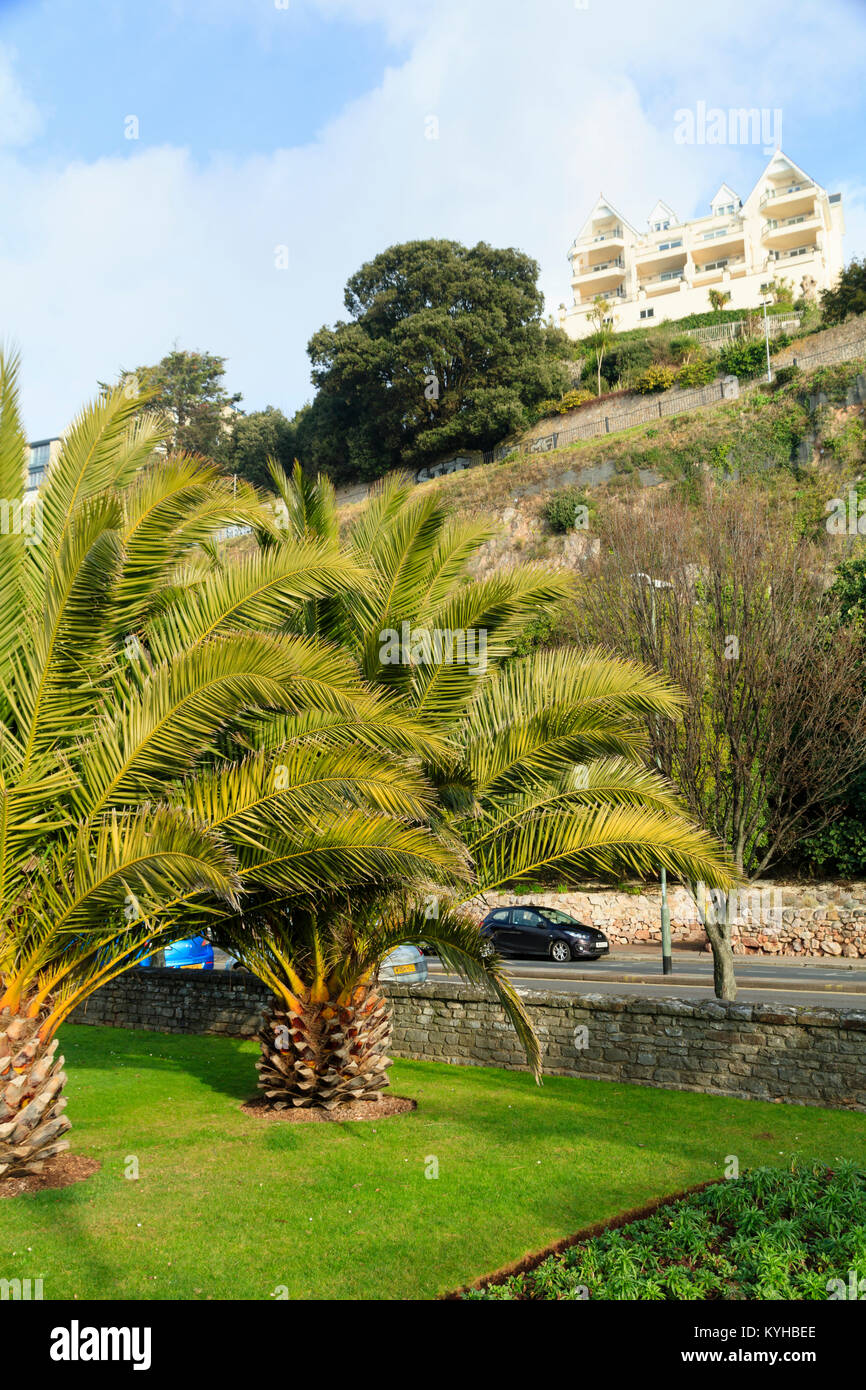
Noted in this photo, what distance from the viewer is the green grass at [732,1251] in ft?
17.2

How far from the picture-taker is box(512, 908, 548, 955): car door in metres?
24.5

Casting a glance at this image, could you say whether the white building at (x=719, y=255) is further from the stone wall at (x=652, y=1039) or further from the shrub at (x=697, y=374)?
the stone wall at (x=652, y=1039)

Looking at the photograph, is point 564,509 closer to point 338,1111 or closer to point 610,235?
point 338,1111

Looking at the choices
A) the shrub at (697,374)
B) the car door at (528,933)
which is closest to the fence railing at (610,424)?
the shrub at (697,374)

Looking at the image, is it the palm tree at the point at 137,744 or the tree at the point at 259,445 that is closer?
the palm tree at the point at 137,744

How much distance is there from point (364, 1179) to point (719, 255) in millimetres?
68385

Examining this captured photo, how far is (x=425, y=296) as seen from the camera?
4850 centimetres

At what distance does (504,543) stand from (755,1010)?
100 ft

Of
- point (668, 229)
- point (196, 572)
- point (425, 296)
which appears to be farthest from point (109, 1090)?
point (668, 229)

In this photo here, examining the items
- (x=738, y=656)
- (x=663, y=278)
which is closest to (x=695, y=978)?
(x=738, y=656)

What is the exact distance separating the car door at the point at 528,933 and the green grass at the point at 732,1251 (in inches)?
703

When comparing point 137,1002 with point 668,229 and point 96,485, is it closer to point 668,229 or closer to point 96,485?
point 96,485

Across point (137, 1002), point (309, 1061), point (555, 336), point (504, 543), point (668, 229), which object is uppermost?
point (668, 229)
